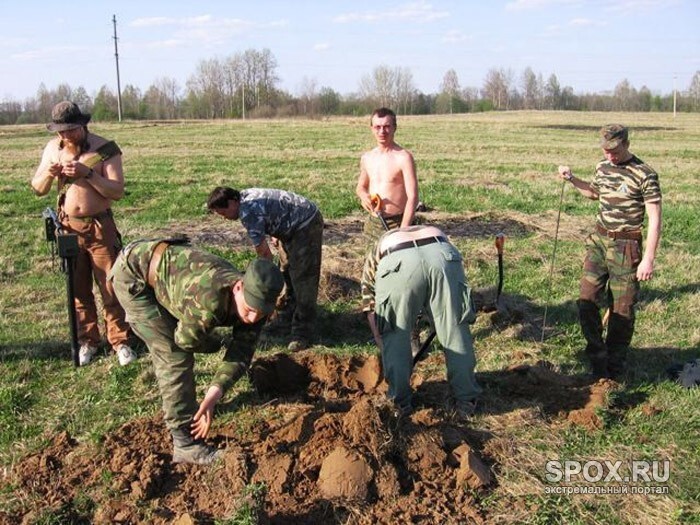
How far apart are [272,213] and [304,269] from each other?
675 millimetres

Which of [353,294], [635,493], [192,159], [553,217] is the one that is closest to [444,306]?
[635,493]

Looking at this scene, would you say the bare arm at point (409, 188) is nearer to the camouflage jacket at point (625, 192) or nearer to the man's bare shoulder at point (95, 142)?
the camouflage jacket at point (625, 192)

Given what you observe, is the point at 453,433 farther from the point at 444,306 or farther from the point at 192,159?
the point at 192,159

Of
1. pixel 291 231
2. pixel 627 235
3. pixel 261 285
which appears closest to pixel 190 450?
pixel 261 285

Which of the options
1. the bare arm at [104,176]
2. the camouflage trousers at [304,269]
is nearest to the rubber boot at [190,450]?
the camouflage trousers at [304,269]

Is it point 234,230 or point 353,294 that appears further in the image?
point 234,230

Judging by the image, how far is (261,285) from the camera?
3.16 metres

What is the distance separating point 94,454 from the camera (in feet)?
13.4

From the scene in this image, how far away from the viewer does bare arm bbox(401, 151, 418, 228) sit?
5.60m

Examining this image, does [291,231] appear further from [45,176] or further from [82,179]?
[45,176]

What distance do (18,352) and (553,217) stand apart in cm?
870

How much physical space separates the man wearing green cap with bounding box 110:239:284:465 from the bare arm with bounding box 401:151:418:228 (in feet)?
7.14

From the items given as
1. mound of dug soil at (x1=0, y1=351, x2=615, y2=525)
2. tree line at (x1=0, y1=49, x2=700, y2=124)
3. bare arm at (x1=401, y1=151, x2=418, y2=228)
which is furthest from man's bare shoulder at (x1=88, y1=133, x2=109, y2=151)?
tree line at (x1=0, y1=49, x2=700, y2=124)

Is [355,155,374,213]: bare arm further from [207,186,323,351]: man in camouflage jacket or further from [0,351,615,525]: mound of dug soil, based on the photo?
[0,351,615,525]: mound of dug soil
